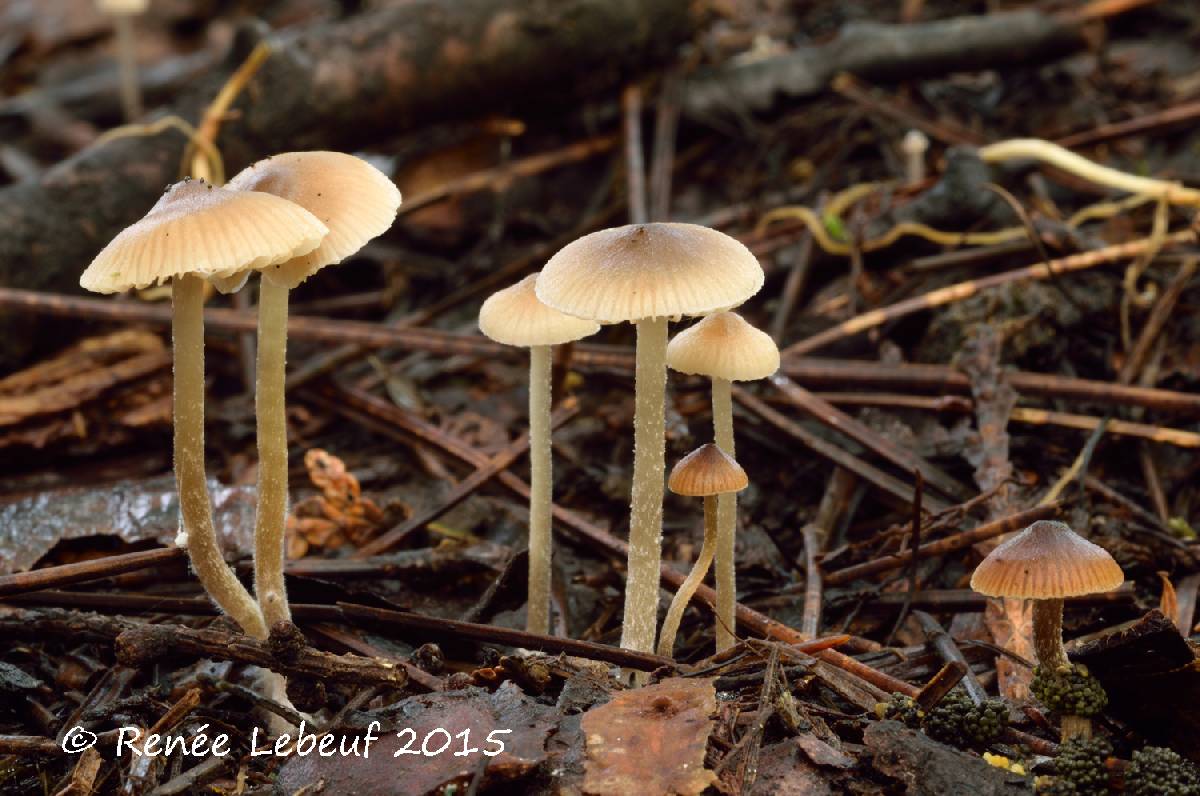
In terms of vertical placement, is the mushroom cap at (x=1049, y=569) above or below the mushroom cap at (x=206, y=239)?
below

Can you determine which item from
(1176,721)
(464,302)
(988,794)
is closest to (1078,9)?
(464,302)

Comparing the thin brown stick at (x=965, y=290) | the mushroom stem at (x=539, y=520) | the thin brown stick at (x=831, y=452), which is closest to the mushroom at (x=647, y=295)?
the mushroom stem at (x=539, y=520)

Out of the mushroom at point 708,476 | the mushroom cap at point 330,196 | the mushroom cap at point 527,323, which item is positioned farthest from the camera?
the mushroom cap at point 527,323

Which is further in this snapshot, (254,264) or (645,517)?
(645,517)

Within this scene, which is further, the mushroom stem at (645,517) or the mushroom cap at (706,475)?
the mushroom stem at (645,517)

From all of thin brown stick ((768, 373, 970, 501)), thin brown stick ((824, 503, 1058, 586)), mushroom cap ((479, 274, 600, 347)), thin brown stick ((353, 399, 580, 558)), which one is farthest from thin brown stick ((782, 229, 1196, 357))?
mushroom cap ((479, 274, 600, 347))

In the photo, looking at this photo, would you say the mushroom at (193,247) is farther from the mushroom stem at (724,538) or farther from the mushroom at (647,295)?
Answer: the mushroom stem at (724,538)

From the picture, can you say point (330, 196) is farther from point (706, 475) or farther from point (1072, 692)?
point (1072, 692)

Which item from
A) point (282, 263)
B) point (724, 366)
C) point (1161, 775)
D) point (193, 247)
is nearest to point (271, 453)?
point (282, 263)
